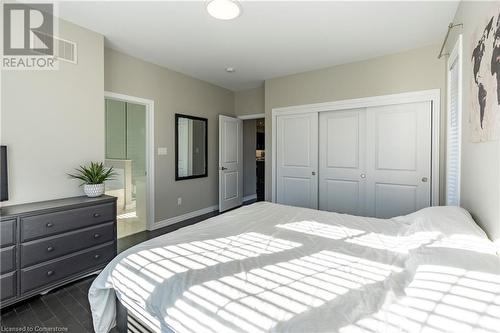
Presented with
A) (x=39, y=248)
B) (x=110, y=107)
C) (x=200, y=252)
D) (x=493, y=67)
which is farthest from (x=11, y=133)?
(x=493, y=67)

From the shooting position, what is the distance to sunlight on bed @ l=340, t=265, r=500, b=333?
2.43 feet

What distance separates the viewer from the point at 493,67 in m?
1.39

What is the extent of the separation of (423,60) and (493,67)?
2.21m

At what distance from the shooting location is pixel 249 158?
6.34 metres

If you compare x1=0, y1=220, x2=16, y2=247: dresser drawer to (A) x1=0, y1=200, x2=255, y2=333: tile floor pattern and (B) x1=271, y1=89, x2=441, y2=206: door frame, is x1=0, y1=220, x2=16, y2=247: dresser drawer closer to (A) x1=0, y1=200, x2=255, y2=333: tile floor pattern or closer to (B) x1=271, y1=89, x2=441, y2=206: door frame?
(A) x1=0, y1=200, x2=255, y2=333: tile floor pattern

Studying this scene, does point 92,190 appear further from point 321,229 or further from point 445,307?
point 445,307

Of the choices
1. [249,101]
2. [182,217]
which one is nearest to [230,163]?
[249,101]

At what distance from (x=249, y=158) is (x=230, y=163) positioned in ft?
3.92

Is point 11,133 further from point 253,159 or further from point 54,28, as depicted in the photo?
point 253,159

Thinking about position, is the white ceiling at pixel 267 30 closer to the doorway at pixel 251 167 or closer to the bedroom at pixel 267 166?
the bedroom at pixel 267 166

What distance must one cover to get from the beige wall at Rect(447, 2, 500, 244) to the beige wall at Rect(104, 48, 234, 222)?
147 inches

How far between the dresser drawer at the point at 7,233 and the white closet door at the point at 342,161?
3.71 metres

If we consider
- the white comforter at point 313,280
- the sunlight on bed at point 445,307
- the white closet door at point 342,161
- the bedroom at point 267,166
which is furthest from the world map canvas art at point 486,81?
the white closet door at point 342,161

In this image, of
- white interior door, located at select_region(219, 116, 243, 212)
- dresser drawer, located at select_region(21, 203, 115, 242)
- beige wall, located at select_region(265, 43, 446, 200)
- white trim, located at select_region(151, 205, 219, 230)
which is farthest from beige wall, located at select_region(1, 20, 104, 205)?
beige wall, located at select_region(265, 43, 446, 200)
